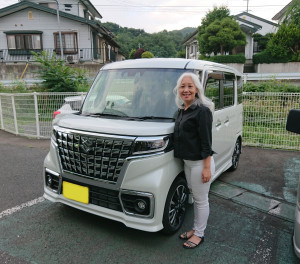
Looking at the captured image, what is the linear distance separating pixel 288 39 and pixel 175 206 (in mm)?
22417

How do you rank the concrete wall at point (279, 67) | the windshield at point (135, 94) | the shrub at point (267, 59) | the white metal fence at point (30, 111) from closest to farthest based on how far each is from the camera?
1. the windshield at point (135, 94)
2. the white metal fence at point (30, 111)
3. the concrete wall at point (279, 67)
4. the shrub at point (267, 59)

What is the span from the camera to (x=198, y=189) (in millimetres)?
2496

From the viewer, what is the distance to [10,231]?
2840 millimetres

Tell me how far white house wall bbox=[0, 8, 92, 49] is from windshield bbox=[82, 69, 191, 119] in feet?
70.2

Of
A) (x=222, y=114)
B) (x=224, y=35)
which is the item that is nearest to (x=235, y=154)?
(x=222, y=114)

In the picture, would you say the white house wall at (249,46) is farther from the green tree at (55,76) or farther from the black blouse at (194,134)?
the black blouse at (194,134)

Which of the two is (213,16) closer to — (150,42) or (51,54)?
(51,54)

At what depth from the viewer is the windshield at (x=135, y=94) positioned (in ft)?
9.46

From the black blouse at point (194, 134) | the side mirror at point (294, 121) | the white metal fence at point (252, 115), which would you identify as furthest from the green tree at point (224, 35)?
the black blouse at point (194, 134)

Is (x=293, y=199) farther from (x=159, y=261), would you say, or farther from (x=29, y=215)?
(x=29, y=215)

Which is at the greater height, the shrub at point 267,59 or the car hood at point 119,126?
the shrub at point 267,59

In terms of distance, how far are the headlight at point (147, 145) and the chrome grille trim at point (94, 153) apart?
0.06 metres

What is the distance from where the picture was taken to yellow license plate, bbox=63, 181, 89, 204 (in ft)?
8.67

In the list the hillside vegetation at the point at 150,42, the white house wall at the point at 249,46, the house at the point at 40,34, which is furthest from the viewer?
the hillside vegetation at the point at 150,42
